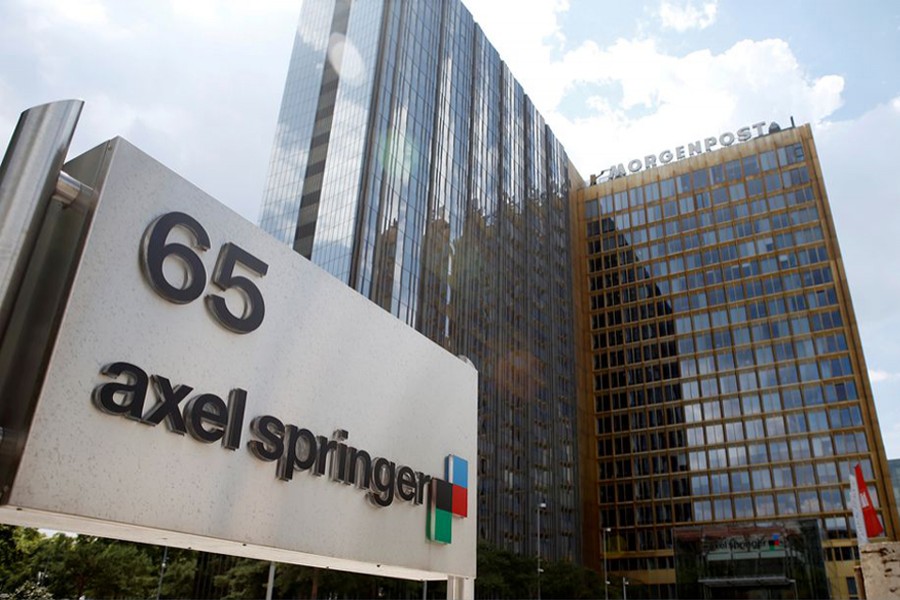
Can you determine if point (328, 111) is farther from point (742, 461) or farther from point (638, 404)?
point (742, 461)

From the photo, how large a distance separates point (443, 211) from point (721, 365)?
50.0 m

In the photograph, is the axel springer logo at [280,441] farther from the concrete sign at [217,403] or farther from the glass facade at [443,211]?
the glass facade at [443,211]

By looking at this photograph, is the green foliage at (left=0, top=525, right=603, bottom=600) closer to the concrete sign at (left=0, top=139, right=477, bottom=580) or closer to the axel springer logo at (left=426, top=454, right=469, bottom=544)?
the axel springer logo at (left=426, top=454, right=469, bottom=544)

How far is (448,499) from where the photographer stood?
14.2m

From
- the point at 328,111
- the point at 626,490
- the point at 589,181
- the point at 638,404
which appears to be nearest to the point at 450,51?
the point at 328,111

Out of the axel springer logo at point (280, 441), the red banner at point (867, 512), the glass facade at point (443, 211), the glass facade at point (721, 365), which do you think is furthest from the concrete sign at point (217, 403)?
the glass facade at point (721, 365)

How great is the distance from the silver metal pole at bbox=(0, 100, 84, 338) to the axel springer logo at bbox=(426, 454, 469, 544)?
26.9ft

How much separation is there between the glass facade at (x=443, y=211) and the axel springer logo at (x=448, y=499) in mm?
50199

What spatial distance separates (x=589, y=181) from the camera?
131 metres

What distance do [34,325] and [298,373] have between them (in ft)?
12.8

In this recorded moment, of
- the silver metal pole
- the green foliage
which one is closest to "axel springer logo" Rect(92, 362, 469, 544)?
the silver metal pole

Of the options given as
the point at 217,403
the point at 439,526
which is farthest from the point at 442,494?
the point at 217,403

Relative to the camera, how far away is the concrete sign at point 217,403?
8117 mm

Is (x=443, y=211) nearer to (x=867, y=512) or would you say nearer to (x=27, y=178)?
(x=867, y=512)
